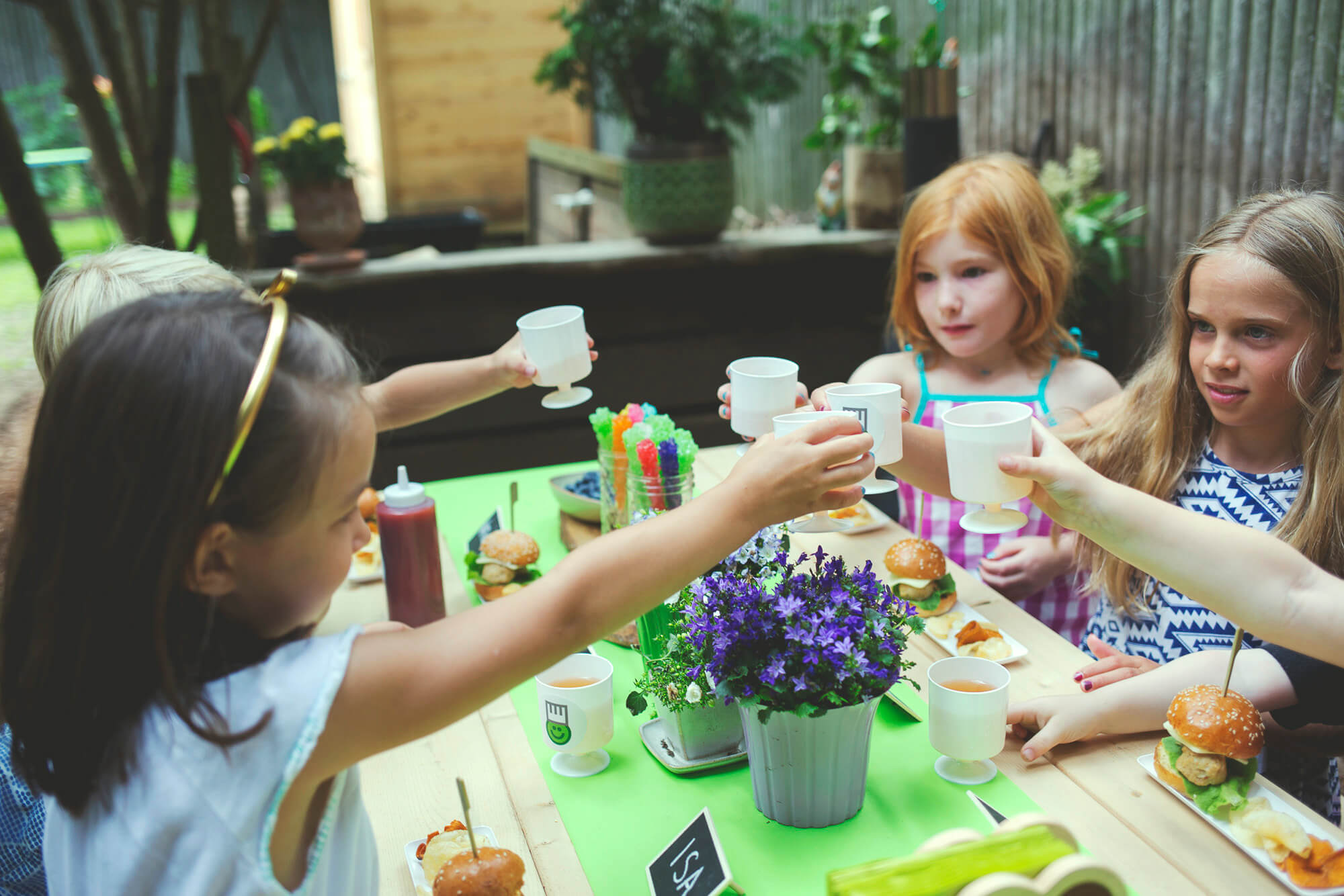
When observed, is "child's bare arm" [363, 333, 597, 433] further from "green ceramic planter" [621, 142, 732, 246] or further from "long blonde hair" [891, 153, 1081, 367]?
"green ceramic planter" [621, 142, 732, 246]

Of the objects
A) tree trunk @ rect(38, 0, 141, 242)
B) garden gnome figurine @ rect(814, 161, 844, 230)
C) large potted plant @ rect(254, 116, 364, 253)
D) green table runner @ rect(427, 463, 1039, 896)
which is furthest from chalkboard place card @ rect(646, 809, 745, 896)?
garden gnome figurine @ rect(814, 161, 844, 230)

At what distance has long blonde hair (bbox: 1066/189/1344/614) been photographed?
148 centimetres

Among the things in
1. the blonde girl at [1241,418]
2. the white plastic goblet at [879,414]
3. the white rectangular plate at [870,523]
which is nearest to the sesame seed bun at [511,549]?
the white rectangular plate at [870,523]

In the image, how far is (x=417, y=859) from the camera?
45.7 inches

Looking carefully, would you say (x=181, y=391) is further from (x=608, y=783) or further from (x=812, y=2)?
(x=812, y=2)

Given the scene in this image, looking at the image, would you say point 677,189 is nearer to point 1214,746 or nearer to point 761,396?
point 761,396

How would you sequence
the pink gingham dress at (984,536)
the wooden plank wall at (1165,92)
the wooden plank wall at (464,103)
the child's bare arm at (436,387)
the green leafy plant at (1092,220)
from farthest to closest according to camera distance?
1. the wooden plank wall at (464,103)
2. the green leafy plant at (1092,220)
3. the wooden plank wall at (1165,92)
4. the pink gingham dress at (984,536)
5. the child's bare arm at (436,387)

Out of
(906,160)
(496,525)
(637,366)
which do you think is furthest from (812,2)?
(496,525)

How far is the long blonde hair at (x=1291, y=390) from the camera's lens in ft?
4.86

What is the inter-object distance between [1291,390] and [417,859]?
1.38m

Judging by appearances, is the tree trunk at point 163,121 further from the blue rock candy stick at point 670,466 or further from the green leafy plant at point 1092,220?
the green leafy plant at point 1092,220

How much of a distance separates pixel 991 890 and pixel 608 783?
1.97 ft

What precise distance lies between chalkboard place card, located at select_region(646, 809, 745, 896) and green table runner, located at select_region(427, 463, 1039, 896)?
0.03 meters

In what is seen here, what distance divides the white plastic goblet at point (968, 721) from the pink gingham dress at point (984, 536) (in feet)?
2.86
